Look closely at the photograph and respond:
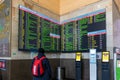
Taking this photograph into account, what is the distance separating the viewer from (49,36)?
4.61m

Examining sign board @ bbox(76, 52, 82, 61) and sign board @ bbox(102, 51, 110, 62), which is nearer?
sign board @ bbox(102, 51, 110, 62)

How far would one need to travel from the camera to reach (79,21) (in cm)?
445

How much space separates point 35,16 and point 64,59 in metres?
1.65

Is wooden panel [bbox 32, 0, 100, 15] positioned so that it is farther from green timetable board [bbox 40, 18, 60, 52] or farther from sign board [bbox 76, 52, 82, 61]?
sign board [bbox 76, 52, 82, 61]

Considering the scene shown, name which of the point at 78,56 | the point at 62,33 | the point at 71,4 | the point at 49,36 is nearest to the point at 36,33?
the point at 49,36

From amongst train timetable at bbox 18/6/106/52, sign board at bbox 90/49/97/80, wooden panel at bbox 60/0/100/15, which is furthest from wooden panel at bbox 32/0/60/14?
sign board at bbox 90/49/97/80

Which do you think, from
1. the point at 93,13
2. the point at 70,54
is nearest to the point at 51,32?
the point at 70,54

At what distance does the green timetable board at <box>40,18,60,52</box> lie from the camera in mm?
4390

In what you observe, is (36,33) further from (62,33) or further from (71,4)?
(71,4)

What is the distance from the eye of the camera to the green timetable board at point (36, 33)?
382 cm

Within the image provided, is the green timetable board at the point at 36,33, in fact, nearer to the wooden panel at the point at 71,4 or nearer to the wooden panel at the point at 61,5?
the wooden panel at the point at 61,5

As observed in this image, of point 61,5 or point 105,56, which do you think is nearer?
point 105,56

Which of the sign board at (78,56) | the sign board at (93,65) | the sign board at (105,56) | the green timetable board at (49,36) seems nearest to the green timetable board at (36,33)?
the green timetable board at (49,36)

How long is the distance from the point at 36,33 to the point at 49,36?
21.5 inches
